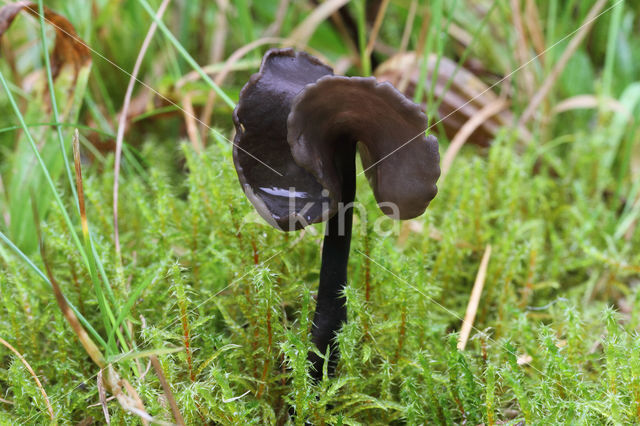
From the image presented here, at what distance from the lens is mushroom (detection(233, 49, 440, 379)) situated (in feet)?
2.76

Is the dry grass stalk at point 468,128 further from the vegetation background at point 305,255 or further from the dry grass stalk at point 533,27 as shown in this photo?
the dry grass stalk at point 533,27

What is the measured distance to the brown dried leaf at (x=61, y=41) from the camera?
146 centimetres

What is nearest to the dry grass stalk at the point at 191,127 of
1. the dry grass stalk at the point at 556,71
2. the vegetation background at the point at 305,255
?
the vegetation background at the point at 305,255

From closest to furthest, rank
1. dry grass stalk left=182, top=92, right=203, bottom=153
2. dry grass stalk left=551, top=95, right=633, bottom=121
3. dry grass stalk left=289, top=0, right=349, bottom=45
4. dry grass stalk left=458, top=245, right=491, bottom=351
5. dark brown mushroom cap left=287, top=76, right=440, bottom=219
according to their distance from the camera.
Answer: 1. dark brown mushroom cap left=287, top=76, right=440, bottom=219
2. dry grass stalk left=458, top=245, right=491, bottom=351
3. dry grass stalk left=182, top=92, right=203, bottom=153
4. dry grass stalk left=551, top=95, right=633, bottom=121
5. dry grass stalk left=289, top=0, right=349, bottom=45

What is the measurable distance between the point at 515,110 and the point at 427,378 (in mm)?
1446

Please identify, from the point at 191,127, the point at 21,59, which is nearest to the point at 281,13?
the point at 191,127

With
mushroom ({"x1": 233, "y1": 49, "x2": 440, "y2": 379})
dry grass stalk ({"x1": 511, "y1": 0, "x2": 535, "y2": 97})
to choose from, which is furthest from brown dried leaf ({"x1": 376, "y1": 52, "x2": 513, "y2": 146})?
mushroom ({"x1": 233, "y1": 49, "x2": 440, "y2": 379})

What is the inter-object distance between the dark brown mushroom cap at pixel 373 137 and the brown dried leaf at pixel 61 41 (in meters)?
0.97

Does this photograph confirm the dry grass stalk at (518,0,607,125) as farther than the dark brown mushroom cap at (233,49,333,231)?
Yes

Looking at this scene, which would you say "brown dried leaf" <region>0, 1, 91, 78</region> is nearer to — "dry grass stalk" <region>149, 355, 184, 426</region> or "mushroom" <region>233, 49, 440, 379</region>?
"mushroom" <region>233, 49, 440, 379</region>

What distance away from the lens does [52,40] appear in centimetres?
185

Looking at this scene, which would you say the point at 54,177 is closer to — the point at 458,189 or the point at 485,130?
the point at 458,189

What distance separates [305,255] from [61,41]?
1007 mm

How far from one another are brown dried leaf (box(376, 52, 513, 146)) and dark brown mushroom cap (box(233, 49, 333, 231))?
1.35m
